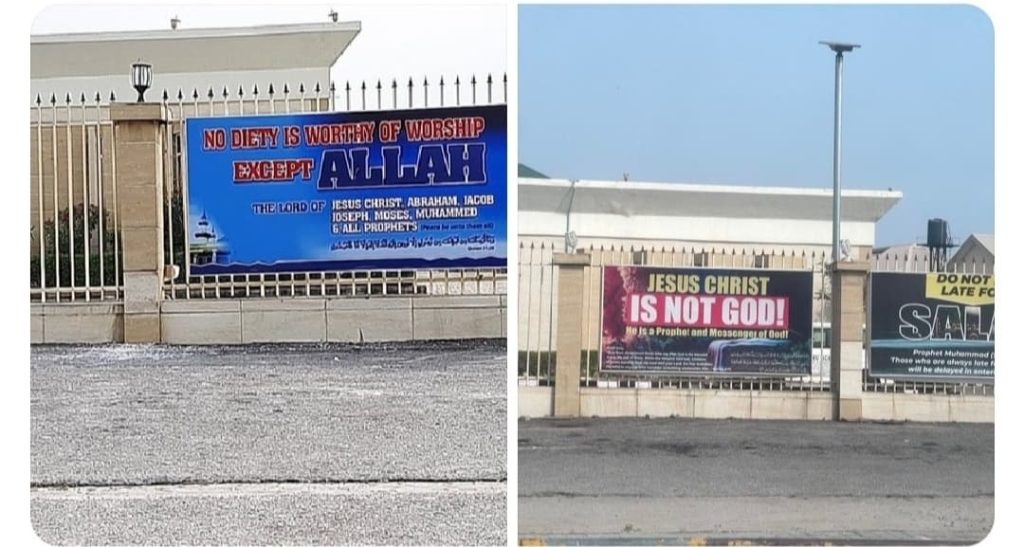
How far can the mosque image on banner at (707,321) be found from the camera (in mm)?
7176

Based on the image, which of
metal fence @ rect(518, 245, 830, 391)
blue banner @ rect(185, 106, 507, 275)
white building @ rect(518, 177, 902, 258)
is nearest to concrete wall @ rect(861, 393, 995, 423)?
metal fence @ rect(518, 245, 830, 391)

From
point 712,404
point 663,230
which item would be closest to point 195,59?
point 663,230

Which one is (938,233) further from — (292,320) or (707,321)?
(292,320)

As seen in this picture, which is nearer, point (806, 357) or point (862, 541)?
point (862, 541)

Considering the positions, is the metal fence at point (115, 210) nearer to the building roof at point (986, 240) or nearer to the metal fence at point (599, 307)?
the metal fence at point (599, 307)

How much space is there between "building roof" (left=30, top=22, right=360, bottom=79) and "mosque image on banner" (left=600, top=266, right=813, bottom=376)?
1.85 meters

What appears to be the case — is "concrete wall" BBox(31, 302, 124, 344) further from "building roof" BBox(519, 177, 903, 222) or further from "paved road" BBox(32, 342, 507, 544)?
"building roof" BBox(519, 177, 903, 222)

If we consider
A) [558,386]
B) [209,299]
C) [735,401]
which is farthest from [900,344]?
[209,299]

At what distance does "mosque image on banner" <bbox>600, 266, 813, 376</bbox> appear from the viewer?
7176mm

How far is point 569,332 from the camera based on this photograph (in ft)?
23.3

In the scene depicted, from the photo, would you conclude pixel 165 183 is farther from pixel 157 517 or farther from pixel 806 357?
pixel 806 357

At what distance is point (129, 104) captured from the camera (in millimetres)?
7195

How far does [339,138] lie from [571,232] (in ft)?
3.96

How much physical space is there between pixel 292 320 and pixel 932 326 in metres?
3.20
